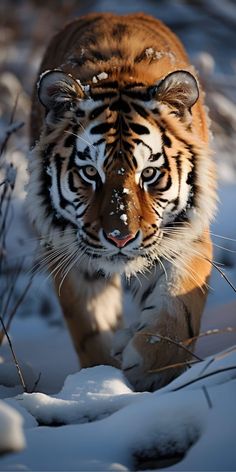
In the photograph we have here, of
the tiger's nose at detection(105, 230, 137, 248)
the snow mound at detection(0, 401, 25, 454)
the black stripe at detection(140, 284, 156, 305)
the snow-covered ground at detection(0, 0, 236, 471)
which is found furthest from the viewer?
the black stripe at detection(140, 284, 156, 305)

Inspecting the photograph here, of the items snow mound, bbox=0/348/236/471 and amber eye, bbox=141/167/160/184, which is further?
amber eye, bbox=141/167/160/184

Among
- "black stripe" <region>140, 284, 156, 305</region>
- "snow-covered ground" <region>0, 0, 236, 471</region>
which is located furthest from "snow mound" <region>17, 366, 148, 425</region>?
"black stripe" <region>140, 284, 156, 305</region>

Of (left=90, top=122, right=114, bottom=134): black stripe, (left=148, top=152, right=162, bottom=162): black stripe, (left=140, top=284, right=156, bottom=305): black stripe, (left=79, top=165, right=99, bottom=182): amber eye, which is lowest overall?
(left=140, top=284, right=156, bottom=305): black stripe

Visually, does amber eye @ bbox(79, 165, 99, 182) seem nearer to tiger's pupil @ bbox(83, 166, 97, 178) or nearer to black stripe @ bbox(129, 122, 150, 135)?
tiger's pupil @ bbox(83, 166, 97, 178)

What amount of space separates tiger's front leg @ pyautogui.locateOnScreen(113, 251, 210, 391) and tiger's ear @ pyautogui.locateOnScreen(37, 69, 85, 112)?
0.59 meters

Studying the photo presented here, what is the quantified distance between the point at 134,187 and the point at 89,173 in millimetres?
167

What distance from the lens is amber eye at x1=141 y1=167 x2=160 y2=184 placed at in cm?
258

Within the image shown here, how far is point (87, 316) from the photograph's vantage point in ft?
10.6

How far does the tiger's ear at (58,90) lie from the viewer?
2.67m

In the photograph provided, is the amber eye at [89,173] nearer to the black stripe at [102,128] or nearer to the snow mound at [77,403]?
the black stripe at [102,128]

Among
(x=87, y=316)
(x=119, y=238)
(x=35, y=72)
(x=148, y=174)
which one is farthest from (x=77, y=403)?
(x=35, y=72)

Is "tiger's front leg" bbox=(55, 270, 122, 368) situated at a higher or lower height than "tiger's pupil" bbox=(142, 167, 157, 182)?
lower

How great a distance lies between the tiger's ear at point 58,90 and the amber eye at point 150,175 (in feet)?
1.08

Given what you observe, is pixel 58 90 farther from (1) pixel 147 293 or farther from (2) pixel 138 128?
(1) pixel 147 293
